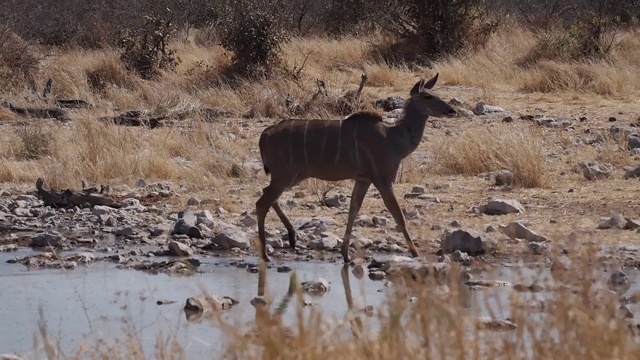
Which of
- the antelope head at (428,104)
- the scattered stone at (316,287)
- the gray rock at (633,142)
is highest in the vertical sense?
the antelope head at (428,104)

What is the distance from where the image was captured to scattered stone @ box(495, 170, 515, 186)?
1361cm

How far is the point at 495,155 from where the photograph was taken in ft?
46.9

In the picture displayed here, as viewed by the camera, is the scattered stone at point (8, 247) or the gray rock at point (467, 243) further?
the scattered stone at point (8, 247)

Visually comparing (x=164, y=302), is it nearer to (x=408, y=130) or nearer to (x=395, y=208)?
(x=395, y=208)

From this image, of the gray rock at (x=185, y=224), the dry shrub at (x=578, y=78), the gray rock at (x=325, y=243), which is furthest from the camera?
the dry shrub at (x=578, y=78)

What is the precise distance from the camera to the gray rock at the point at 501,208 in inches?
481

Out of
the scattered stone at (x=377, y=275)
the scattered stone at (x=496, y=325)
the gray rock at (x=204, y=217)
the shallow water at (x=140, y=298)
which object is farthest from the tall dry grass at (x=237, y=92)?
the scattered stone at (x=496, y=325)

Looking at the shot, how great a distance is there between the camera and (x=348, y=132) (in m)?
10.5

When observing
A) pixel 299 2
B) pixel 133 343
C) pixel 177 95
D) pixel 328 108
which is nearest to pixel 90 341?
pixel 133 343

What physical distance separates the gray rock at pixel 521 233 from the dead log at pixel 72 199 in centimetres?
407

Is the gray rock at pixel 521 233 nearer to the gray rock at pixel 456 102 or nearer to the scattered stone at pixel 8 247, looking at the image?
the scattered stone at pixel 8 247

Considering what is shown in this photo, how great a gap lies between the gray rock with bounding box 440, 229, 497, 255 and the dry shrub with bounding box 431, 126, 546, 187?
3158mm

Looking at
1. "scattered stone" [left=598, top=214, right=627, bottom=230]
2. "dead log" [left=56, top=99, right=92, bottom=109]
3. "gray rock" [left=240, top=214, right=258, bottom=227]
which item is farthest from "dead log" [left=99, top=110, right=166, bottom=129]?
"scattered stone" [left=598, top=214, right=627, bottom=230]

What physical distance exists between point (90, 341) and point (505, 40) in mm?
19244
